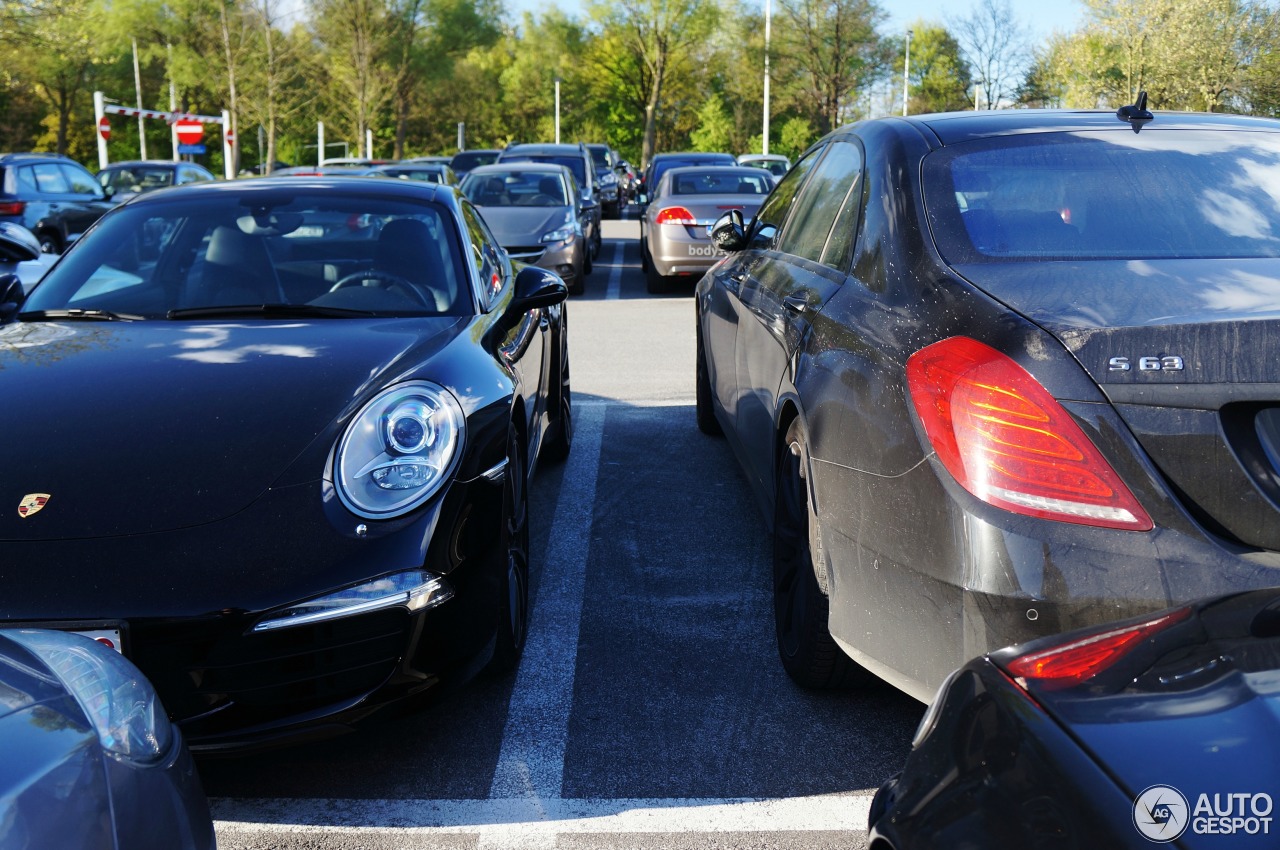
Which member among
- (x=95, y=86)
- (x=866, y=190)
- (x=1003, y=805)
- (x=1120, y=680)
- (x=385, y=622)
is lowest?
(x=385, y=622)

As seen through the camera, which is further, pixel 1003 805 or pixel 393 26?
pixel 393 26

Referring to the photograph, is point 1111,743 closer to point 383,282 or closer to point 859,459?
point 859,459

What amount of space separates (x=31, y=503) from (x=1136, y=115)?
301 centimetres

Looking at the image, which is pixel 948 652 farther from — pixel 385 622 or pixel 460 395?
pixel 460 395

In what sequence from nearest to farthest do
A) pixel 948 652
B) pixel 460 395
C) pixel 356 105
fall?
pixel 948 652 < pixel 460 395 < pixel 356 105

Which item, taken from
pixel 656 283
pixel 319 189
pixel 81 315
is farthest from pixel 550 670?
pixel 656 283

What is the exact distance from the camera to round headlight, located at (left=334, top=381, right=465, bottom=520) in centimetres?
292

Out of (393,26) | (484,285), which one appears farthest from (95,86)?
(484,285)

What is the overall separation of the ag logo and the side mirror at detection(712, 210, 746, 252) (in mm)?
3950

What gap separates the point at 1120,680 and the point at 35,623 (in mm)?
2078

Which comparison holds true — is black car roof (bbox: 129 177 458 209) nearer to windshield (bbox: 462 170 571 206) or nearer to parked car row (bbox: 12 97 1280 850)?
parked car row (bbox: 12 97 1280 850)

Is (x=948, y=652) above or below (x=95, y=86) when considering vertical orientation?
below

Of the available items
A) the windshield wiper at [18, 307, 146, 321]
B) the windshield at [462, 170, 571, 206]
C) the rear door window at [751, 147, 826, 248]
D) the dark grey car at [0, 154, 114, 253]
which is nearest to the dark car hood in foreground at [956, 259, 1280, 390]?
the rear door window at [751, 147, 826, 248]

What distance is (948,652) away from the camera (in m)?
2.45
